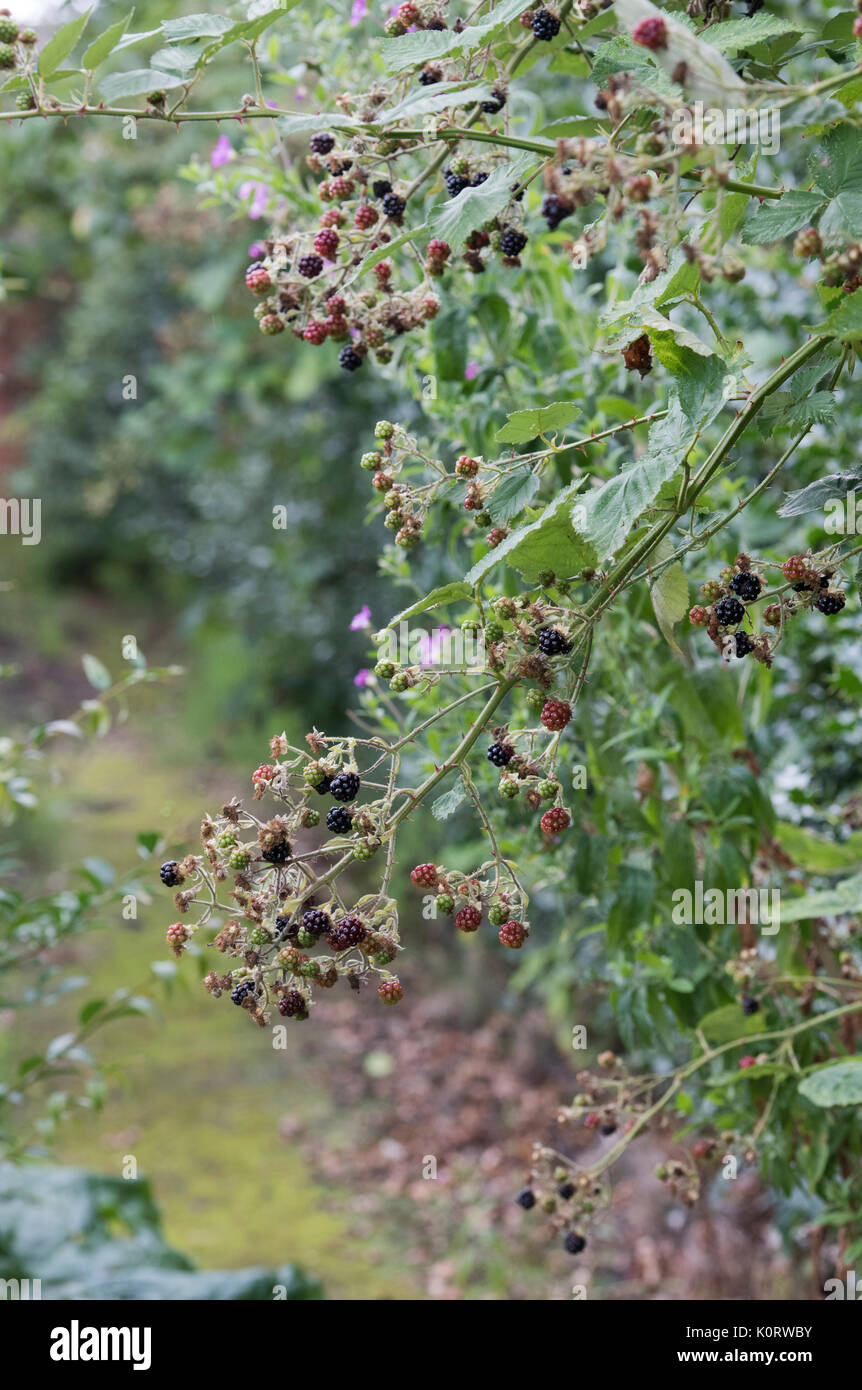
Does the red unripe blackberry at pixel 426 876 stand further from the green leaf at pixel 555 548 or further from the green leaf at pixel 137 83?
the green leaf at pixel 137 83

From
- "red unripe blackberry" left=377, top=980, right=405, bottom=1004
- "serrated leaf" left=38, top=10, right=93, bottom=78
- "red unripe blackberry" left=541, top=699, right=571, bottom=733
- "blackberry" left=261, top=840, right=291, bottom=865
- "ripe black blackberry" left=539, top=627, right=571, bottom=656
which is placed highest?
"serrated leaf" left=38, top=10, right=93, bottom=78

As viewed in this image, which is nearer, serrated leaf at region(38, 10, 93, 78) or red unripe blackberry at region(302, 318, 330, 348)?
serrated leaf at region(38, 10, 93, 78)

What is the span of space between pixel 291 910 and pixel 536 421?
38cm

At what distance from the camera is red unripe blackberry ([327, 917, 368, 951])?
2.60 feet

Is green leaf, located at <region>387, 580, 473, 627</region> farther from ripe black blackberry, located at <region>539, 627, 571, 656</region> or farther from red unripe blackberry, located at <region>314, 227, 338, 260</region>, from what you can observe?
red unripe blackberry, located at <region>314, 227, 338, 260</region>

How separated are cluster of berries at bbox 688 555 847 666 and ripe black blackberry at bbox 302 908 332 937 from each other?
1.08 ft

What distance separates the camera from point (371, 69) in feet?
5.25

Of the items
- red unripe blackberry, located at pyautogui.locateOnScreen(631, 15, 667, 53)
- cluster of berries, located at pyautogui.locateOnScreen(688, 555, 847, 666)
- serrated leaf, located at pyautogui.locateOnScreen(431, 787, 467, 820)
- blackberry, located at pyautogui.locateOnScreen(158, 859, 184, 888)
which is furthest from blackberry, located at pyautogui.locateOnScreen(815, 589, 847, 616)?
blackberry, located at pyautogui.locateOnScreen(158, 859, 184, 888)

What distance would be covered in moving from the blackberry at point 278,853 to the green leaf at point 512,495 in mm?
289

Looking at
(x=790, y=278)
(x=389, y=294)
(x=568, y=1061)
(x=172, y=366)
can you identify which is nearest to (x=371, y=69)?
(x=389, y=294)

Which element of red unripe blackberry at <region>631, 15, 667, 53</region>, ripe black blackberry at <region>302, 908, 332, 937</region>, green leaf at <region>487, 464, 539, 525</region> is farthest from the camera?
green leaf at <region>487, 464, 539, 525</region>

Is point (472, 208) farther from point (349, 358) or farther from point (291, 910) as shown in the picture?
point (291, 910)

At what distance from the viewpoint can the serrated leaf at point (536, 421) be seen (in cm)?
87
